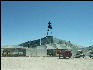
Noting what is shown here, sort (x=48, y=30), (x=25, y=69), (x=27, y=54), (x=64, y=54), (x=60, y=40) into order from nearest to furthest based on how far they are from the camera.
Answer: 1. (x=25, y=69)
2. (x=64, y=54)
3. (x=27, y=54)
4. (x=48, y=30)
5. (x=60, y=40)

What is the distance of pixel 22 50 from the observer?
65.4 meters

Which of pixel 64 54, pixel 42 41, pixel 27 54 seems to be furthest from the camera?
pixel 42 41

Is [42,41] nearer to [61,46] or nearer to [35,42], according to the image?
[35,42]

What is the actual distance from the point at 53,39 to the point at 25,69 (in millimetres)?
58993

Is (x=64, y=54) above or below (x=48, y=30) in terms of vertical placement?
below

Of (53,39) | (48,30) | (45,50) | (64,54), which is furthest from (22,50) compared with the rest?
(64,54)

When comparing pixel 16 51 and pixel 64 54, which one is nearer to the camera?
pixel 64 54

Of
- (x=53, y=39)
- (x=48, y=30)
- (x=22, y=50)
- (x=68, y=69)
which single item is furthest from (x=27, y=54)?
(x=68, y=69)

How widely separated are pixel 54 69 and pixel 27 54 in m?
43.5

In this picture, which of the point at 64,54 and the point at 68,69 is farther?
the point at 64,54

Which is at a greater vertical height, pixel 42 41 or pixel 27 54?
pixel 42 41

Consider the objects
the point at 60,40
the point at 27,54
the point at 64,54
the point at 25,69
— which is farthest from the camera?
the point at 60,40

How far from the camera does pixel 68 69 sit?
20.3 m

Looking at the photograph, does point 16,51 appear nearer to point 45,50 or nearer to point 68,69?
point 45,50
